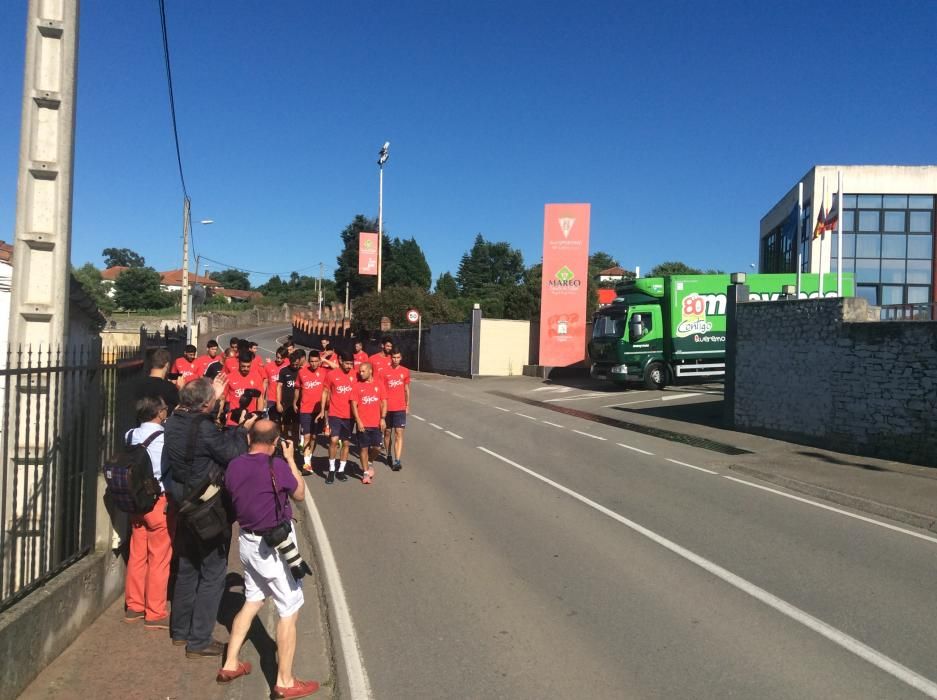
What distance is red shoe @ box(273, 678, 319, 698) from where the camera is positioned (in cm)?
433

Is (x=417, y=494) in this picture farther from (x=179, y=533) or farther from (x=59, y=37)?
(x=59, y=37)

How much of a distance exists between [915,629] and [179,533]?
5.09 m

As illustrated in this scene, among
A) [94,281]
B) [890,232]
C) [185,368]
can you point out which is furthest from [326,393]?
[94,281]

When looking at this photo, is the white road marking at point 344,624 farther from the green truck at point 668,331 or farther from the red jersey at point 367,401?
the green truck at point 668,331

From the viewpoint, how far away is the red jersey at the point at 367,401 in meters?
10.9

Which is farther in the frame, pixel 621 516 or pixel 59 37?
pixel 621 516

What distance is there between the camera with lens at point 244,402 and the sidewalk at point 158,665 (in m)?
3.71

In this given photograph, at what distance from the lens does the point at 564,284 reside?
111 ft

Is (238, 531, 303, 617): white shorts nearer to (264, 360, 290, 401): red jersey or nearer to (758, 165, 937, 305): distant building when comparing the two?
(264, 360, 290, 401): red jersey

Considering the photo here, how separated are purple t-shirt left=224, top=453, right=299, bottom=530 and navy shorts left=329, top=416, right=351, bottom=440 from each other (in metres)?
6.46

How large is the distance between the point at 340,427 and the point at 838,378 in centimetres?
964

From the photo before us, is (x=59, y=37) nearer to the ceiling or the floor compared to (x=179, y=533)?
nearer to the ceiling

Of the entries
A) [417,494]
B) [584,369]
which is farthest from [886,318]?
[584,369]

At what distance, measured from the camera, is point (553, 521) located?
840cm
